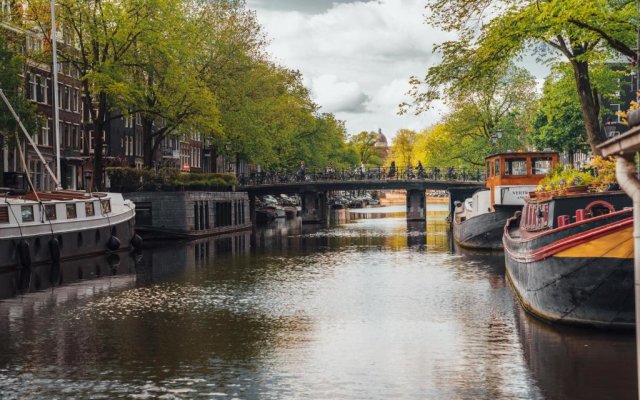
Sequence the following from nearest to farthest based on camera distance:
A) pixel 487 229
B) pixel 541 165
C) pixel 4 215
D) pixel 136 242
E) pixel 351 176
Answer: pixel 4 215, pixel 541 165, pixel 487 229, pixel 136 242, pixel 351 176

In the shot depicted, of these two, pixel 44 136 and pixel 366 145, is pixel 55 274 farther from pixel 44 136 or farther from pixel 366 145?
pixel 366 145

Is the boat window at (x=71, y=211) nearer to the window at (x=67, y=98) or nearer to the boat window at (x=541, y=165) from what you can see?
the boat window at (x=541, y=165)

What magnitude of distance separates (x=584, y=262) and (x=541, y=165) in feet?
81.8

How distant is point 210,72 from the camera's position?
6575cm

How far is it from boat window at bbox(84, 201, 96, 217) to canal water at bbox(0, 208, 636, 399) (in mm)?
7885

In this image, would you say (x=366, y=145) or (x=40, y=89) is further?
(x=366, y=145)

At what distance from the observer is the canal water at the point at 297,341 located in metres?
14.2

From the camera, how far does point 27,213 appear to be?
3616 centimetres

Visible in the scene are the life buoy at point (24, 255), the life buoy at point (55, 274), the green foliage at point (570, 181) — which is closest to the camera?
the green foliage at point (570, 181)

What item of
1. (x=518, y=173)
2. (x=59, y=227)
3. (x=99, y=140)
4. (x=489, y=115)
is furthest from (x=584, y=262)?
(x=489, y=115)

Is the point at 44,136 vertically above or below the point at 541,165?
above

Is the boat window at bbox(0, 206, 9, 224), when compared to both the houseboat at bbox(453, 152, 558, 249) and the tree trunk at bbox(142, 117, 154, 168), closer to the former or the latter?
the houseboat at bbox(453, 152, 558, 249)

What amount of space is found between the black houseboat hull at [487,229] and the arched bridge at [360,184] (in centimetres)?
3690

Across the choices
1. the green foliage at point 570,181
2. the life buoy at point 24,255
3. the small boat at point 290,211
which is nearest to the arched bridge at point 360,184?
the small boat at point 290,211
